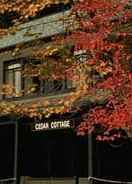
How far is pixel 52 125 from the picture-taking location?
Result: 1328 inches

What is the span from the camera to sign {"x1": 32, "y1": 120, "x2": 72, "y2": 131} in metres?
32.8

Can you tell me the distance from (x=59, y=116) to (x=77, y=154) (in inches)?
85.7

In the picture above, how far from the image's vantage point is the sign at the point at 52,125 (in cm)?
3279

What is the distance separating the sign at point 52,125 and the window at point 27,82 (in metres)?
1.69

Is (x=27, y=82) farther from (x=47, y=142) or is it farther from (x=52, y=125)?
(x=52, y=125)

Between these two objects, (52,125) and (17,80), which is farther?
(17,80)

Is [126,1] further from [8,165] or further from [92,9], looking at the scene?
[8,165]

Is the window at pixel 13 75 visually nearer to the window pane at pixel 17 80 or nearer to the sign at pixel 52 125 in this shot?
the window pane at pixel 17 80

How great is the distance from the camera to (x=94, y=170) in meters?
32.8

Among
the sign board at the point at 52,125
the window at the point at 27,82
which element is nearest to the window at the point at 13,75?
the window at the point at 27,82

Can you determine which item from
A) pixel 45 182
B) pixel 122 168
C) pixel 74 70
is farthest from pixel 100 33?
pixel 45 182

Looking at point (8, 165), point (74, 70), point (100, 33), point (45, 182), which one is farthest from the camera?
point (8, 165)

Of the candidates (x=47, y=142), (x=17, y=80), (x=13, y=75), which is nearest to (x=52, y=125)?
(x=47, y=142)

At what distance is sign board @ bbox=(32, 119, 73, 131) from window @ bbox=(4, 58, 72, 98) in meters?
1.68
